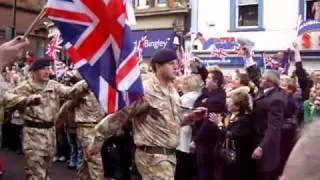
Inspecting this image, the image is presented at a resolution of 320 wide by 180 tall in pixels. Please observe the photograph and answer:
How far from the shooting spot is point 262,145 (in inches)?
275

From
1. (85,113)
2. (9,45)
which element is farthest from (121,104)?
(85,113)

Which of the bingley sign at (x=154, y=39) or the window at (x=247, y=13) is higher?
the window at (x=247, y=13)

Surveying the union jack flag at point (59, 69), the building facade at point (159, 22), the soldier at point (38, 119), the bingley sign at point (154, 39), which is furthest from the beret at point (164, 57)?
the bingley sign at point (154, 39)

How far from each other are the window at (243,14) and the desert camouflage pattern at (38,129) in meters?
14.8

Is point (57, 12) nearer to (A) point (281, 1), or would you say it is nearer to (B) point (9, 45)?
(B) point (9, 45)

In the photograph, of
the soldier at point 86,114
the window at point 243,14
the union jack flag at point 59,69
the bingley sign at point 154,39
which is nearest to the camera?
the soldier at point 86,114

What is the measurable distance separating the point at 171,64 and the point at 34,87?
2.51 metres

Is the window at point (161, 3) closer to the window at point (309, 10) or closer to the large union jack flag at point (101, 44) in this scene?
the window at point (309, 10)

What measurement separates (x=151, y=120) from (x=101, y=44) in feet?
3.43

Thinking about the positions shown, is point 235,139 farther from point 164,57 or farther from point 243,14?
point 243,14

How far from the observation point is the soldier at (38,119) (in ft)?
24.1

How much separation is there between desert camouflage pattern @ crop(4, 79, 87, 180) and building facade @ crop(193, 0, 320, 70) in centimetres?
1350

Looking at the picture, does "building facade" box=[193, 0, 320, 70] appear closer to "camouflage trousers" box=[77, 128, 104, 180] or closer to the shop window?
the shop window

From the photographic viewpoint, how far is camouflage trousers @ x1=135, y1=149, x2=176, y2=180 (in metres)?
5.52
